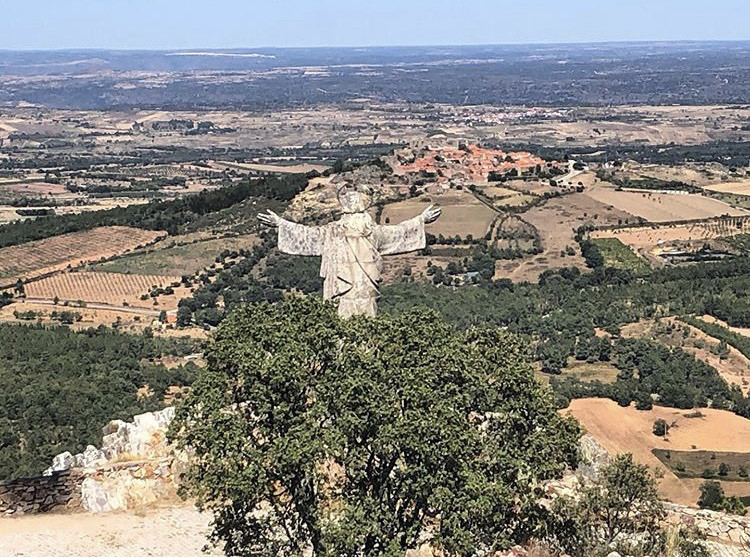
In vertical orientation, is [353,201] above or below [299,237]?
above

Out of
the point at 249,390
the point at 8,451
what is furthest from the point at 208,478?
the point at 8,451

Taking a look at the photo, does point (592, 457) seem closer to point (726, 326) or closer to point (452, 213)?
point (726, 326)

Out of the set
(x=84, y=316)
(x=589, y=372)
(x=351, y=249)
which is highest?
(x=351, y=249)

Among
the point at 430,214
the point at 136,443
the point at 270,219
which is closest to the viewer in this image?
the point at 430,214

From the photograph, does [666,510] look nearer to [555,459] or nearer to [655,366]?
[555,459]

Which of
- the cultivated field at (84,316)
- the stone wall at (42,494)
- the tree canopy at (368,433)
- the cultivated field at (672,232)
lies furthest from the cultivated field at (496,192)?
the tree canopy at (368,433)

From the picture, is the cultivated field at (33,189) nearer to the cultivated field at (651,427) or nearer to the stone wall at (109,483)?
the cultivated field at (651,427)

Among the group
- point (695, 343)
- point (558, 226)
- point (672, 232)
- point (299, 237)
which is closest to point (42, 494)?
point (299, 237)
